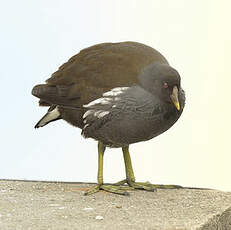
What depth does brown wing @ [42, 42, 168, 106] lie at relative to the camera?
576 centimetres

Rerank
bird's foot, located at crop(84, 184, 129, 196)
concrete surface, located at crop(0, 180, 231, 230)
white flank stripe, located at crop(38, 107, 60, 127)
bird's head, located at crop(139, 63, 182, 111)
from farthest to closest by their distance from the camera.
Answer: white flank stripe, located at crop(38, 107, 60, 127) → bird's foot, located at crop(84, 184, 129, 196) → bird's head, located at crop(139, 63, 182, 111) → concrete surface, located at crop(0, 180, 231, 230)

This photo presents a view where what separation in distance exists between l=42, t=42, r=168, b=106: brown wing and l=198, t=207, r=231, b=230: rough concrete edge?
1.28 m

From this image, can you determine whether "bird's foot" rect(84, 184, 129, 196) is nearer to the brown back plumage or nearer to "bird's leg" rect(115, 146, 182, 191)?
"bird's leg" rect(115, 146, 182, 191)

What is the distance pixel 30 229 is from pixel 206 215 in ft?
4.81

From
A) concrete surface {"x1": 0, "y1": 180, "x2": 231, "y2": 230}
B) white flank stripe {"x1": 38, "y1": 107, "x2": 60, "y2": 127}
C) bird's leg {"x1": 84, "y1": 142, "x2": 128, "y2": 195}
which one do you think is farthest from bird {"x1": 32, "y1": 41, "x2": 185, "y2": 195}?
concrete surface {"x1": 0, "y1": 180, "x2": 231, "y2": 230}

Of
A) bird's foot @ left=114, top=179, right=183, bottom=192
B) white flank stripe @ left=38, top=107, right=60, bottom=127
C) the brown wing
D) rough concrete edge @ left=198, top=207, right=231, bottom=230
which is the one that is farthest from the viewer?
bird's foot @ left=114, top=179, right=183, bottom=192

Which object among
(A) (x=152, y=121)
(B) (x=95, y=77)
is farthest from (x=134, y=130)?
(B) (x=95, y=77)

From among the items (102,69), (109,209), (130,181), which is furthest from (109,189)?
(102,69)

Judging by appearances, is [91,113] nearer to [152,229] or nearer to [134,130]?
[134,130]

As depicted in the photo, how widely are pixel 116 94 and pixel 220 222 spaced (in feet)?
4.47

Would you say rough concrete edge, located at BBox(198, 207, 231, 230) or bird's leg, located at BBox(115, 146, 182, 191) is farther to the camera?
bird's leg, located at BBox(115, 146, 182, 191)

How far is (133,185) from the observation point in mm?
6453

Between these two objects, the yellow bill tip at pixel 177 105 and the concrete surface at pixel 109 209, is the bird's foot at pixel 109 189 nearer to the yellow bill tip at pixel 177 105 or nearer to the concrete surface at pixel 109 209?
the concrete surface at pixel 109 209

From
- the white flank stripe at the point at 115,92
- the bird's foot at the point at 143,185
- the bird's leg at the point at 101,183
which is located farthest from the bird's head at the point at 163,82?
the bird's foot at the point at 143,185
